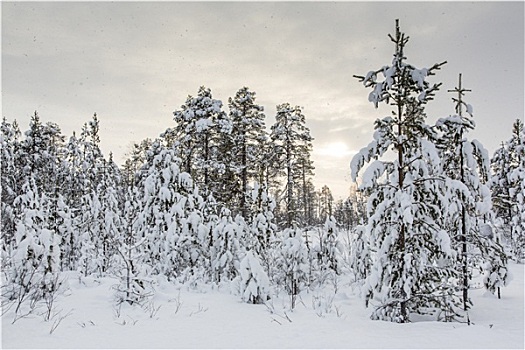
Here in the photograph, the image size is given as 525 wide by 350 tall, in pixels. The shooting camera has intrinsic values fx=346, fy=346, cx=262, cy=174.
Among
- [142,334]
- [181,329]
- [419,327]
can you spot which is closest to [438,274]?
[419,327]

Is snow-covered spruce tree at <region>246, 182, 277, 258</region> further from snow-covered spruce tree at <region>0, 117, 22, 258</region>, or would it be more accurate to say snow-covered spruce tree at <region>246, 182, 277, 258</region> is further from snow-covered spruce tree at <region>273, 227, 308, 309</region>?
snow-covered spruce tree at <region>0, 117, 22, 258</region>

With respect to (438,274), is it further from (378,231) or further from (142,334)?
(142,334)

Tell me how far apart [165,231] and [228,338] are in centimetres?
773

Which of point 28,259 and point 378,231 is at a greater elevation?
point 378,231

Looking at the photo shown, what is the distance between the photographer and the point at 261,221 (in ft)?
47.0

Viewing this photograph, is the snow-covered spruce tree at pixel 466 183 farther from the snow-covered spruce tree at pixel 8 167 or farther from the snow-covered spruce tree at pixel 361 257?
the snow-covered spruce tree at pixel 8 167

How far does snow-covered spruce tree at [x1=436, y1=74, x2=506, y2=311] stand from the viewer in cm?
830

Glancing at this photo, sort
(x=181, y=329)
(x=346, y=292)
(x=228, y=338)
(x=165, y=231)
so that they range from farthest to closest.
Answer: (x=165, y=231)
(x=346, y=292)
(x=181, y=329)
(x=228, y=338)

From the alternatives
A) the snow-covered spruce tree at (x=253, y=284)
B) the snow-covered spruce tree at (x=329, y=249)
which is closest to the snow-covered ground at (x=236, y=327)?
the snow-covered spruce tree at (x=253, y=284)

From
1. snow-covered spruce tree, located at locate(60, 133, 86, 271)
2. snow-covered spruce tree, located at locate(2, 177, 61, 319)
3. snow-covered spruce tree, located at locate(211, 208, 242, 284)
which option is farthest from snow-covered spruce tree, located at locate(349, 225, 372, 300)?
snow-covered spruce tree, located at locate(60, 133, 86, 271)

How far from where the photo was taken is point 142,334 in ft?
21.5

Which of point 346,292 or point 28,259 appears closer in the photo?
point 28,259

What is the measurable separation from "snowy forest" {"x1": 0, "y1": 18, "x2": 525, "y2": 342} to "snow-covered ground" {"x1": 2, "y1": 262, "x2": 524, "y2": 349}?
1.48 feet

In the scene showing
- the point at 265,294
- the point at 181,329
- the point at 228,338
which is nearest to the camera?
the point at 228,338
